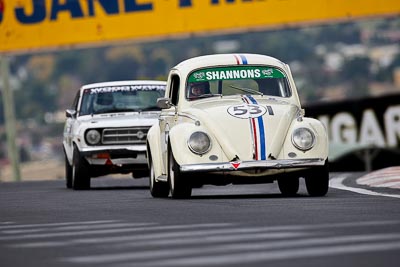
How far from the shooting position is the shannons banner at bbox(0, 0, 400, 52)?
45.0 meters

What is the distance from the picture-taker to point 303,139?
709 inches

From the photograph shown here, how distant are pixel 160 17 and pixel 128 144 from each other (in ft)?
69.4

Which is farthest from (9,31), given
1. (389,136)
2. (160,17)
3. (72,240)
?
(72,240)

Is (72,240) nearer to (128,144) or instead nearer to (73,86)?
(128,144)

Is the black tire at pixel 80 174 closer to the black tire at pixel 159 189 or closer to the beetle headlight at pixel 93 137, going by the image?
the beetle headlight at pixel 93 137

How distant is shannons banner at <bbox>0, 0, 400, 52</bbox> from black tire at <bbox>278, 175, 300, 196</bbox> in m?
25.3

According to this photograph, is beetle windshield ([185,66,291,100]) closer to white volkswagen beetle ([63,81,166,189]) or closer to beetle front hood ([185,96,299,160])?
beetle front hood ([185,96,299,160])

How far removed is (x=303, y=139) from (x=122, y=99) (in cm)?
760

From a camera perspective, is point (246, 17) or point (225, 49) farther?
point (225, 49)

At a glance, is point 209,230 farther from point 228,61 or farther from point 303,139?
point 228,61

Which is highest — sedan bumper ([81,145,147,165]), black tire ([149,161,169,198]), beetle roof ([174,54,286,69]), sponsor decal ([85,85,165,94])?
beetle roof ([174,54,286,69])

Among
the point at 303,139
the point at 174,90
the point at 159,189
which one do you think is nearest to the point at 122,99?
the point at 174,90

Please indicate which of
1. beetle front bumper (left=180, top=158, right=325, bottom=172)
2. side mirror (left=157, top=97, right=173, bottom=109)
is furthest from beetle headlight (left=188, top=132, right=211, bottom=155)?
side mirror (left=157, top=97, right=173, bottom=109)

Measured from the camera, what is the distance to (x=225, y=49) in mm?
188625
